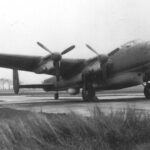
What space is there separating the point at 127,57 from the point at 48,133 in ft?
49.5

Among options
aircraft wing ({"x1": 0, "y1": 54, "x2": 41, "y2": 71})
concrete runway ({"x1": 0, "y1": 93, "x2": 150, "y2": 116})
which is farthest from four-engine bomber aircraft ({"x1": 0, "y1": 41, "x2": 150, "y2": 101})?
concrete runway ({"x1": 0, "y1": 93, "x2": 150, "y2": 116})

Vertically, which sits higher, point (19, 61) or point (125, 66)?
point (19, 61)

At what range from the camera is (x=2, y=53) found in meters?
20.5

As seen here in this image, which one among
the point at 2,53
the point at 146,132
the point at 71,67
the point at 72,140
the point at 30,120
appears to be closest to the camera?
the point at 72,140

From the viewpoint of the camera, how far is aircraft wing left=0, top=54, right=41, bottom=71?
20.8 metres

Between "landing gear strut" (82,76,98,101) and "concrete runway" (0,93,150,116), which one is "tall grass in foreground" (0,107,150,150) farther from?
"landing gear strut" (82,76,98,101)

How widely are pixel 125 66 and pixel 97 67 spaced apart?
5.86 feet

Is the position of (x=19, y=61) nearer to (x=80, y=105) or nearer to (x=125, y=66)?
(x=80, y=105)

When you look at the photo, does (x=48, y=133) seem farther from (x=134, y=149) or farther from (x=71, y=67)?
(x=71, y=67)

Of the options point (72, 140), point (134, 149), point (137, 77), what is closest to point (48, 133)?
point (72, 140)

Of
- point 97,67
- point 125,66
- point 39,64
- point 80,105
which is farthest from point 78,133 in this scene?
point 39,64

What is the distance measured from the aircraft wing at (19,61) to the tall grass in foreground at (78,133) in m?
14.1

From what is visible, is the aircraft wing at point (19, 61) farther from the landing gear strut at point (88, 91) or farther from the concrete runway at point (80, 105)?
the landing gear strut at point (88, 91)

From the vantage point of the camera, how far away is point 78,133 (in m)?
6.54
